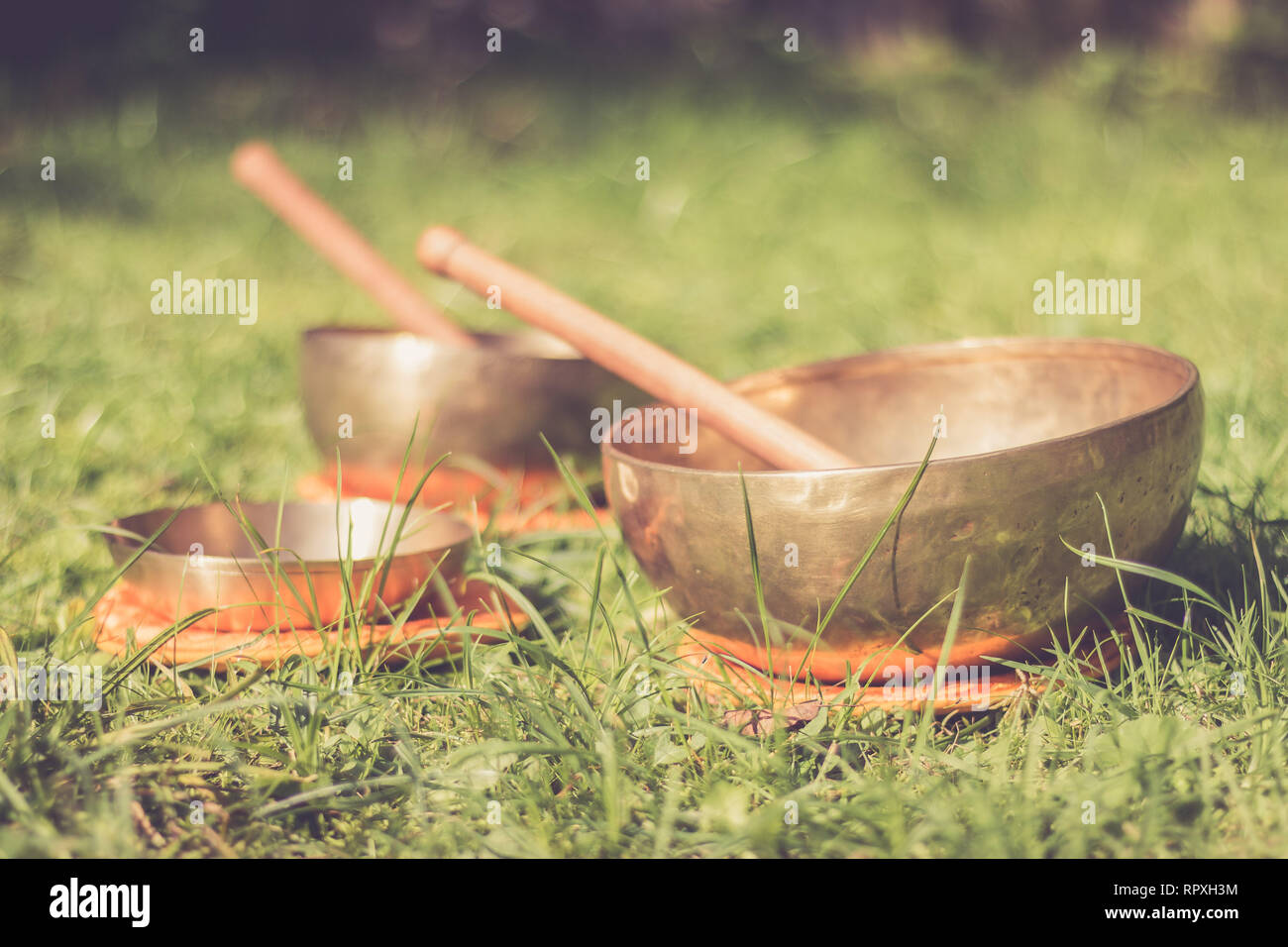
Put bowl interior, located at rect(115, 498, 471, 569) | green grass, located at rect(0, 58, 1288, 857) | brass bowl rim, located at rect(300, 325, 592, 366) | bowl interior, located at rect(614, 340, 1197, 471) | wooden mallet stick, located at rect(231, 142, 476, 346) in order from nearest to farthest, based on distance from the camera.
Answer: green grass, located at rect(0, 58, 1288, 857) → bowl interior, located at rect(614, 340, 1197, 471) → bowl interior, located at rect(115, 498, 471, 569) → brass bowl rim, located at rect(300, 325, 592, 366) → wooden mallet stick, located at rect(231, 142, 476, 346)

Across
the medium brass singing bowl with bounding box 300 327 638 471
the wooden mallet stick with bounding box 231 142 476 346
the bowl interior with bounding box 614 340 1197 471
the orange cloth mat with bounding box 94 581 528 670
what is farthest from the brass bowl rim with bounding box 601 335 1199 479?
the wooden mallet stick with bounding box 231 142 476 346

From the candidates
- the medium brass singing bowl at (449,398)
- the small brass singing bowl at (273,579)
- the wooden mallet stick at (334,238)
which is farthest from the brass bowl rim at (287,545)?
the wooden mallet stick at (334,238)

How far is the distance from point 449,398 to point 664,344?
51.4 inches

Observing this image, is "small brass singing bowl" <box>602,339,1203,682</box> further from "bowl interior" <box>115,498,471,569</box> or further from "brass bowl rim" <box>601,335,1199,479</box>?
"bowl interior" <box>115,498,471,569</box>

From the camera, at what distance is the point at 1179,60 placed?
203 inches

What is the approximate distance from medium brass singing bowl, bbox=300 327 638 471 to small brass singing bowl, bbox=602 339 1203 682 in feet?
1.73

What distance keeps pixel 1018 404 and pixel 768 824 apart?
2.60 feet

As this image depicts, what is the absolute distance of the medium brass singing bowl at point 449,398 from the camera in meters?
1.95

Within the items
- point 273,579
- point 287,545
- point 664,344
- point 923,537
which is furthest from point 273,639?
point 664,344

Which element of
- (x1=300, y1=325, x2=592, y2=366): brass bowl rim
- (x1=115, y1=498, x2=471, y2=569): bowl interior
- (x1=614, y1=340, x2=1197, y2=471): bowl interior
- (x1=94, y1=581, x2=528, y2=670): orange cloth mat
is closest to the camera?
(x1=94, y1=581, x2=528, y2=670): orange cloth mat

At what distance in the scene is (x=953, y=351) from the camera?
5.33 feet

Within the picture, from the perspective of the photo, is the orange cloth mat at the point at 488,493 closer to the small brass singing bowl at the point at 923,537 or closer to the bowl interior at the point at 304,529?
the bowl interior at the point at 304,529

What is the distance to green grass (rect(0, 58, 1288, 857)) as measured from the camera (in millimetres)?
1133

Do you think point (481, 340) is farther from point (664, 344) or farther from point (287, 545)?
point (664, 344)
